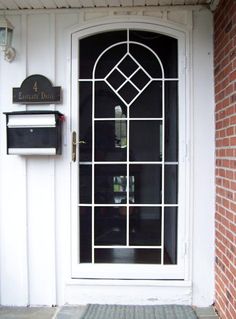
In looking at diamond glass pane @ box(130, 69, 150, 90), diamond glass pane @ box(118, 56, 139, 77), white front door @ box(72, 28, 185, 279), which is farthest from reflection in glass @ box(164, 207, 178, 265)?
diamond glass pane @ box(118, 56, 139, 77)

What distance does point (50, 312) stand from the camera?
3723 mm

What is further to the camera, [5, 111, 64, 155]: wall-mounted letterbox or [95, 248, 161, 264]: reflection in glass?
[95, 248, 161, 264]: reflection in glass

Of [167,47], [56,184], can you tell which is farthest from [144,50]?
[56,184]

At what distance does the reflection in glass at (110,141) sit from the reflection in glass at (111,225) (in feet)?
1.50

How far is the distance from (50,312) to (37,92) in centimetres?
192

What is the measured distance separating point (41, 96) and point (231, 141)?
1.68m

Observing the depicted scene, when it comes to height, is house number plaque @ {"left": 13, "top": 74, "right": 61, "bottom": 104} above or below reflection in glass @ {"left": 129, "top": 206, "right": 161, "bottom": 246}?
above

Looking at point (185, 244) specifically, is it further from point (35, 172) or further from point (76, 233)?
point (35, 172)

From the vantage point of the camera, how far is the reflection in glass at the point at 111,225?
12.5 ft

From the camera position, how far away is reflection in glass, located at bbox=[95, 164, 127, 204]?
149 inches

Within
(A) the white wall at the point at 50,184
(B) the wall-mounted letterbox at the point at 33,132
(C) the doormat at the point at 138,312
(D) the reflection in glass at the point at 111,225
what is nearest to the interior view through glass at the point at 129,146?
(D) the reflection in glass at the point at 111,225

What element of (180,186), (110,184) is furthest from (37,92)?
(180,186)

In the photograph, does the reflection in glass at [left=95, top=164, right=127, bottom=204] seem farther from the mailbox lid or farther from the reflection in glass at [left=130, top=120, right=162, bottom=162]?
the mailbox lid

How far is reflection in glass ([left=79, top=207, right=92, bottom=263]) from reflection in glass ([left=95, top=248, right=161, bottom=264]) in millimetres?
81
